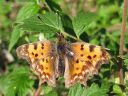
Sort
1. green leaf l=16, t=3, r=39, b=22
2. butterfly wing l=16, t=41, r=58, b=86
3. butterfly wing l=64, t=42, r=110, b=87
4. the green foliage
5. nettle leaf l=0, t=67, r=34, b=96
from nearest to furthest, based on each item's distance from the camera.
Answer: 1. butterfly wing l=64, t=42, r=110, b=87
2. butterfly wing l=16, t=41, r=58, b=86
3. the green foliage
4. nettle leaf l=0, t=67, r=34, b=96
5. green leaf l=16, t=3, r=39, b=22

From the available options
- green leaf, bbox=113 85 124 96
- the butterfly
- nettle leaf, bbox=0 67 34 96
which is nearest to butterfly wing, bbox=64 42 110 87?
the butterfly

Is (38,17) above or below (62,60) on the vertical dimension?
above

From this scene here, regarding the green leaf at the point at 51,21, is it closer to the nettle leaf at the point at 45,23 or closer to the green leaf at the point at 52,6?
the nettle leaf at the point at 45,23

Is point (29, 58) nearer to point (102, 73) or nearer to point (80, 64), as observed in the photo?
point (80, 64)

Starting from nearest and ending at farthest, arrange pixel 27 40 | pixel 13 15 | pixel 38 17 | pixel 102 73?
1. pixel 38 17
2. pixel 102 73
3. pixel 27 40
4. pixel 13 15

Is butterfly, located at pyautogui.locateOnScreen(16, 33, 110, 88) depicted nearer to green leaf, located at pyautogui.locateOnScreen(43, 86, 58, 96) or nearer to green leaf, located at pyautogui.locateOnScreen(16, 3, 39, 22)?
green leaf, located at pyautogui.locateOnScreen(43, 86, 58, 96)

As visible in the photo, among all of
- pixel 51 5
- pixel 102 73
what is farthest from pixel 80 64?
pixel 51 5
